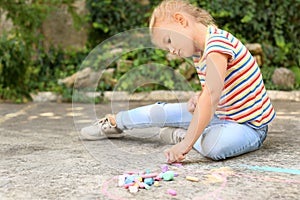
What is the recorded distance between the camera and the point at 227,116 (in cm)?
199

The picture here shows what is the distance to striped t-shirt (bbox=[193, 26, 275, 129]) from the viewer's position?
6.23 feet

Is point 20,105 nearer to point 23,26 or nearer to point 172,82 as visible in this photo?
point 23,26

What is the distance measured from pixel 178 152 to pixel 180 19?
501mm

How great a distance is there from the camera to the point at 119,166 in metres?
1.80

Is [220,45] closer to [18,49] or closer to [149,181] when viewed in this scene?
[149,181]

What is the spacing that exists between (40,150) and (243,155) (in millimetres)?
921

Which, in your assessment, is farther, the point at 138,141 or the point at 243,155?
the point at 138,141

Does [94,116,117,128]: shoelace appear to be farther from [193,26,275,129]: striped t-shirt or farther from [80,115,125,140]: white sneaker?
[193,26,275,129]: striped t-shirt

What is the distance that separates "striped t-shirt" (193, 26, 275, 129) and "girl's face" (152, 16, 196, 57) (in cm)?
10

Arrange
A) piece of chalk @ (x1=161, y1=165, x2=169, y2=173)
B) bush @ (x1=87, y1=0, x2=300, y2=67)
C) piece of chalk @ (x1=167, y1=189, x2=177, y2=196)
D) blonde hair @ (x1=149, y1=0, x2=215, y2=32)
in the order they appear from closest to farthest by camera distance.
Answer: piece of chalk @ (x1=167, y1=189, x2=177, y2=196)
piece of chalk @ (x1=161, y1=165, x2=169, y2=173)
blonde hair @ (x1=149, y1=0, x2=215, y2=32)
bush @ (x1=87, y1=0, x2=300, y2=67)

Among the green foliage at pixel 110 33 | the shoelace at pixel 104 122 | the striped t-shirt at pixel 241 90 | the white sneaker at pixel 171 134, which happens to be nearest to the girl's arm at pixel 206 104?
the striped t-shirt at pixel 241 90

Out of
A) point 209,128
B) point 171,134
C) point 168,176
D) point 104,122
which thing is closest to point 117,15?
point 104,122

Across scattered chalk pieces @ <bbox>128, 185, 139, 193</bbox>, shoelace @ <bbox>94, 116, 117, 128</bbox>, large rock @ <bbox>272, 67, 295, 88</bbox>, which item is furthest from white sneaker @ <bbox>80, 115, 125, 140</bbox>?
large rock @ <bbox>272, 67, 295, 88</bbox>

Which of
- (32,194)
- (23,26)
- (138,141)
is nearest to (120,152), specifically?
(138,141)
